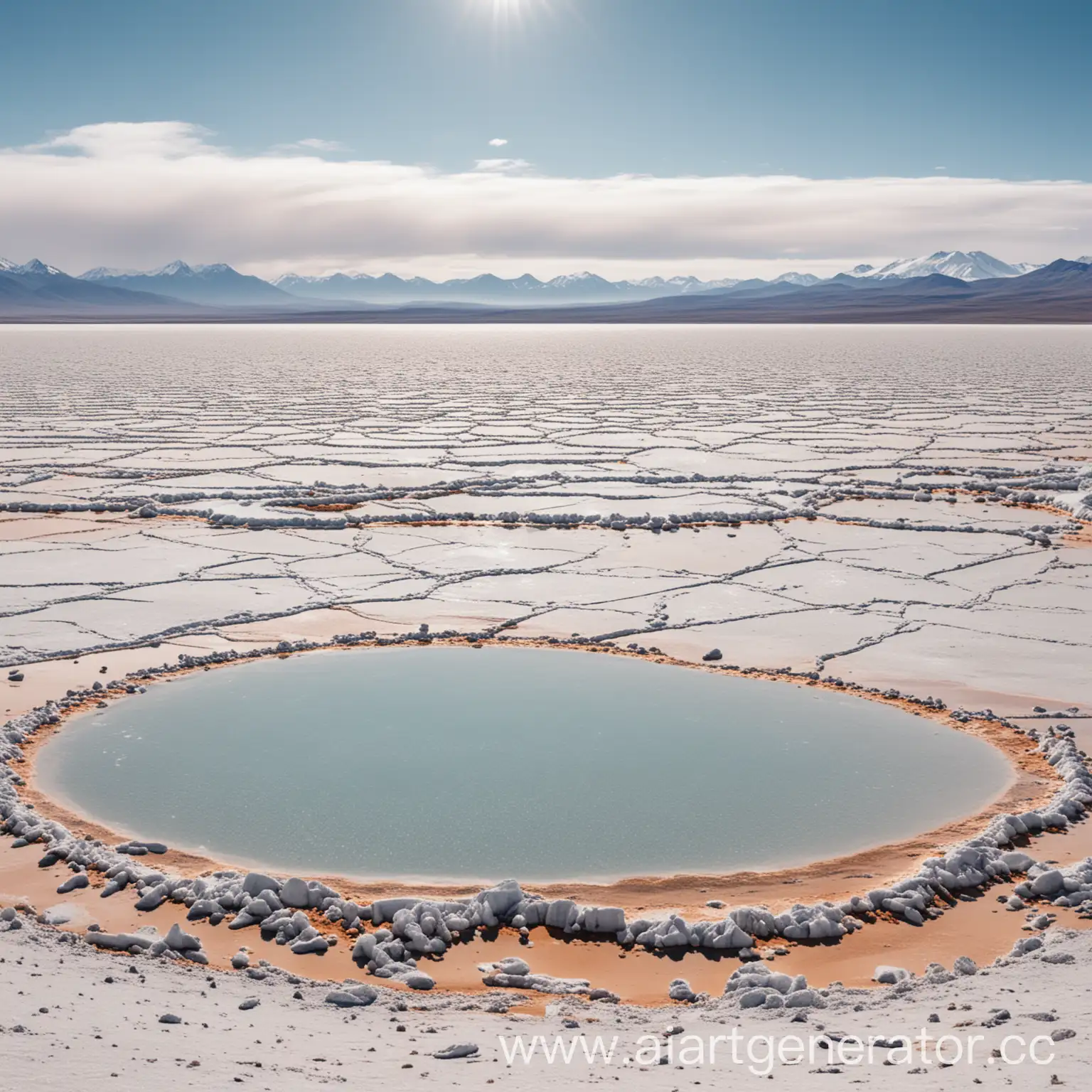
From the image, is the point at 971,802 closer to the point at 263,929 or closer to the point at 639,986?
the point at 639,986

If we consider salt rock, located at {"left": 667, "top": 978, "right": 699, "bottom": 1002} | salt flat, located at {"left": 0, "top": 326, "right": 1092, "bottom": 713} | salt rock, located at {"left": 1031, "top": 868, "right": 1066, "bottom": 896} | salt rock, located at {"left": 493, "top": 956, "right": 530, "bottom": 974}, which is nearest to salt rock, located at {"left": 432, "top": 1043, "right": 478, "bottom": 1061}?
salt rock, located at {"left": 493, "top": 956, "right": 530, "bottom": 974}

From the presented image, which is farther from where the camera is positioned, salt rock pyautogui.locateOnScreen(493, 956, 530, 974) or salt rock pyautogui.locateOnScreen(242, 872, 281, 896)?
salt rock pyautogui.locateOnScreen(242, 872, 281, 896)

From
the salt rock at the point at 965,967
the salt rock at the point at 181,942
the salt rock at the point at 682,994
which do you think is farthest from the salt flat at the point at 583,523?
the salt rock at the point at 181,942

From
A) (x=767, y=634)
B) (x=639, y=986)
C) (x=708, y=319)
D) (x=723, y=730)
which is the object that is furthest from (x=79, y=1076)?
(x=708, y=319)

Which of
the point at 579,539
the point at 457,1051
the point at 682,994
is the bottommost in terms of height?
the point at 682,994

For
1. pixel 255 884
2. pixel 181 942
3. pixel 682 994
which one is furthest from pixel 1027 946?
pixel 181 942

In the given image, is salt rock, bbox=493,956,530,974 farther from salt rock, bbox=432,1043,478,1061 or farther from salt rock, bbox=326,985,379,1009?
salt rock, bbox=432,1043,478,1061

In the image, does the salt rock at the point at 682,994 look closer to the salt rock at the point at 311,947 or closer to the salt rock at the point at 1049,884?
the salt rock at the point at 311,947

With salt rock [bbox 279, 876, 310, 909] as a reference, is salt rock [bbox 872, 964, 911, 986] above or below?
below

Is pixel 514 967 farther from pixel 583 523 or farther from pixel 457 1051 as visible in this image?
pixel 583 523
